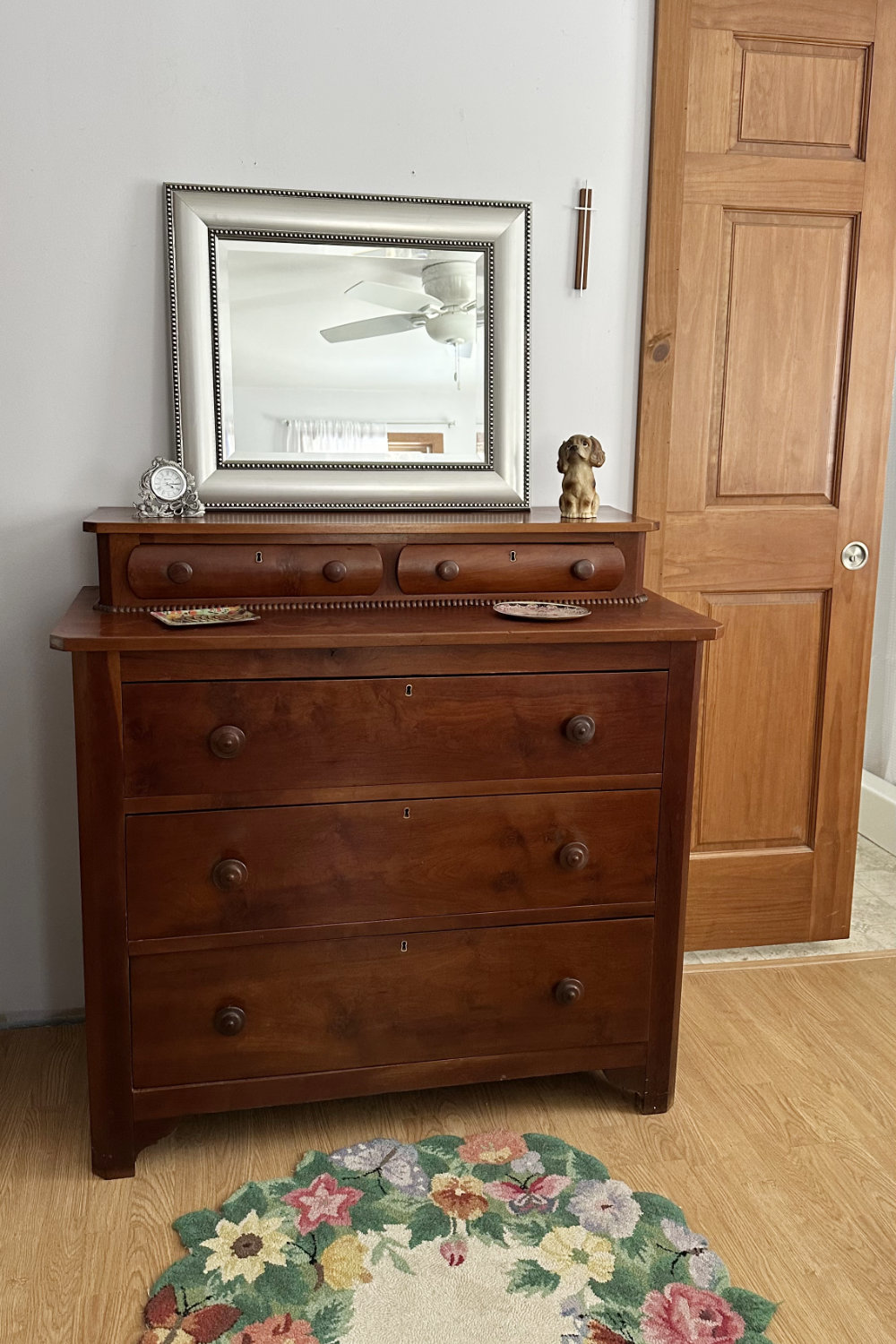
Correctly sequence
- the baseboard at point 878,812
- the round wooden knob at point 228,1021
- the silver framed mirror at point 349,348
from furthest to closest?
the baseboard at point 878,812, the silver framed mirror at point 349,348, the round wooden knob at point 228,1021

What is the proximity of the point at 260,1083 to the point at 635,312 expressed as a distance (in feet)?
5.90

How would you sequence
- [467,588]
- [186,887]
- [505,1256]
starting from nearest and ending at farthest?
[505,1256] → [186,887] → [467,588]

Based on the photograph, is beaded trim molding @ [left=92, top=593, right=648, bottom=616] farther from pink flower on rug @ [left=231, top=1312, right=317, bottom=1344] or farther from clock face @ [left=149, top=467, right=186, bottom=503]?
pink flower on rug @ [left=231, top=1312, right=317, bottom=1344]

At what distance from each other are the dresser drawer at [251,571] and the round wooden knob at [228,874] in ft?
1.65

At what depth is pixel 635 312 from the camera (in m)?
2.51

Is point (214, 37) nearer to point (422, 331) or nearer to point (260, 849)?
point (422, 331)

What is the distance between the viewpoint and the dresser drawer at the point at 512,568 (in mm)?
2141

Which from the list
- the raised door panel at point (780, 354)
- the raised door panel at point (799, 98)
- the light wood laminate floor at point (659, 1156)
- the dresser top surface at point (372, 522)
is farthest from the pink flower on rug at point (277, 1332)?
the raised door panel at point (799, 98)

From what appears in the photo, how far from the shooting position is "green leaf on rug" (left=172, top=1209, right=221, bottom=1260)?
1.79 meters

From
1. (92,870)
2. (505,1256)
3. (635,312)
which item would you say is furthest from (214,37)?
(505,1256)

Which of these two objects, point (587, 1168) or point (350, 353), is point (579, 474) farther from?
point (587, 1168)

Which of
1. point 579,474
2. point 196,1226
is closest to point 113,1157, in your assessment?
point 196,1226

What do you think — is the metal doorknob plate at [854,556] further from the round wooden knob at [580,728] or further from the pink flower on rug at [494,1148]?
the pink flower on rug at [494,1148]

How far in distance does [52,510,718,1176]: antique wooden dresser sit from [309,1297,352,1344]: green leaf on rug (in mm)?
410
